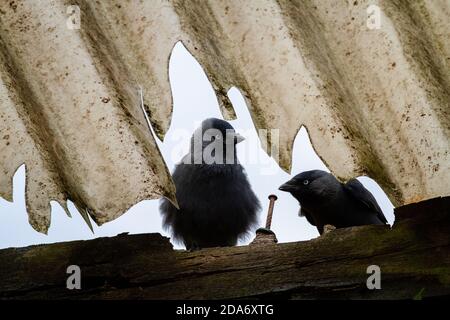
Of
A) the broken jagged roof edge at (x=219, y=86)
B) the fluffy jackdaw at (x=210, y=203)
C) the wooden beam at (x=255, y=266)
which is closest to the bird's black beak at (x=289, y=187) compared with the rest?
the fluffy jackdaw at (x=210, y=203)

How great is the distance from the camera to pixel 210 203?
6.52m

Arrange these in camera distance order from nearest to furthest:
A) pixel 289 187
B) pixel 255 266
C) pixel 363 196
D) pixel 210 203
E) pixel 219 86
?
pixel 255 266 → pixel 219 86 → pixel 363 196 → pixel 289 187 → pixel 210 203

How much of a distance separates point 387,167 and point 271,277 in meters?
0.58

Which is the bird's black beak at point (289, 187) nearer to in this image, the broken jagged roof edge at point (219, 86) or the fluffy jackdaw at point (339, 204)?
the fluffy jackdaw at point (339, 204)

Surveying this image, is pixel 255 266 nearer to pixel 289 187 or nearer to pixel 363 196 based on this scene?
pixel 363 196

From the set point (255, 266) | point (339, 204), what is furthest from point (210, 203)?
point (255, 266)

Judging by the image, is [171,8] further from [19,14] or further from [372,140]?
[372,140]

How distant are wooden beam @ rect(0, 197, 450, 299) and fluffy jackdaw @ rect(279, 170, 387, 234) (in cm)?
367

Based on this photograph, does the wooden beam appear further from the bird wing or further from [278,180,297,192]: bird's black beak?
[278,180,297,192]: bird's black beak

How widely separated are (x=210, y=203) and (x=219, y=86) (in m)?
4.38

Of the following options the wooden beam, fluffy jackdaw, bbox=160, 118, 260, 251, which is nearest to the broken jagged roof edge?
the wooden beam

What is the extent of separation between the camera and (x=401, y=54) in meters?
2.16

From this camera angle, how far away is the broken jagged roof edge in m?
2.08

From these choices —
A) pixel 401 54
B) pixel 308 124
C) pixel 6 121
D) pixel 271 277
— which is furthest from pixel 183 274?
pixel 401 54
